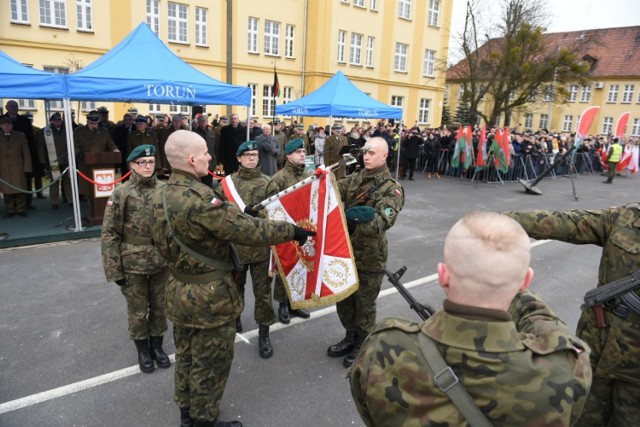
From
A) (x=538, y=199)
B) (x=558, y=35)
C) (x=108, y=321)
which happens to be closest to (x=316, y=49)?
(x=538, y=199)

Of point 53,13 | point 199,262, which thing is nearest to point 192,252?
point 199,262

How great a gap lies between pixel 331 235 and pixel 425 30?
33.9 meters

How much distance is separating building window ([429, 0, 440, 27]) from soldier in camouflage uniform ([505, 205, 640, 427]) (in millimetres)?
35356

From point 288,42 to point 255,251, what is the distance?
26561 mm

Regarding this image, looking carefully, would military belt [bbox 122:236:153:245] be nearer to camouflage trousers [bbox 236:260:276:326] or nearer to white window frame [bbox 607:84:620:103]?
camouflage trousers [bbox 236:260:276:326]

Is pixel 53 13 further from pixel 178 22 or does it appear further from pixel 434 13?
pixel 434 13

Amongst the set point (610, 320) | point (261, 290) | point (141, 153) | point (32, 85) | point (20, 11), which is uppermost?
point (20, 11)

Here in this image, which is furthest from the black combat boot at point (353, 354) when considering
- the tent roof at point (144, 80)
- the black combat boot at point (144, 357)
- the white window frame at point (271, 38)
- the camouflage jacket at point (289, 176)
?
the white window frame at point (271, 38)

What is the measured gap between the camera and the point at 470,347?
1.34m

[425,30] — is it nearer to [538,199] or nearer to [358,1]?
[358,1]

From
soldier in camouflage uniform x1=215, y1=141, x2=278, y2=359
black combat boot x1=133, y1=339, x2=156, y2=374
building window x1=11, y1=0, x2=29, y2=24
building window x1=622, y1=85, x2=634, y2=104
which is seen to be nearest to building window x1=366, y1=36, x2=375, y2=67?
building window x1=11, y1=0, x2=29, y2=24

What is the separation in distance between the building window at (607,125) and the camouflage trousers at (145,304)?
174 feet

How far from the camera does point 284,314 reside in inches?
200

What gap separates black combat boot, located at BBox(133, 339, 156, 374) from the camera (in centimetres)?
398
